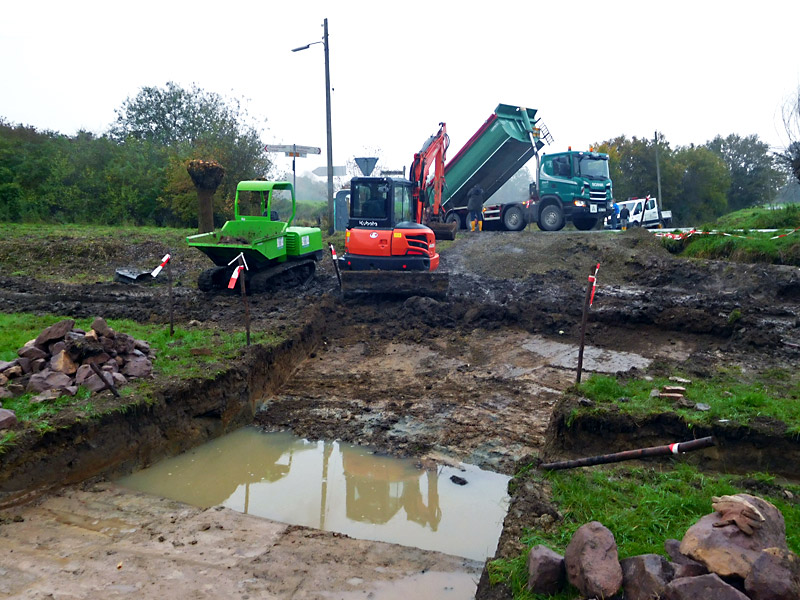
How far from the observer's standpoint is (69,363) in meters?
6.15

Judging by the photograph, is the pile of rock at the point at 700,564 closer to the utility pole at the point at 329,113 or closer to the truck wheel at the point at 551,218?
the truck wheel at the point at 551,218

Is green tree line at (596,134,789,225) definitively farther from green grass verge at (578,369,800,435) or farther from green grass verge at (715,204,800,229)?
green grass verge at (578,369,800,435)

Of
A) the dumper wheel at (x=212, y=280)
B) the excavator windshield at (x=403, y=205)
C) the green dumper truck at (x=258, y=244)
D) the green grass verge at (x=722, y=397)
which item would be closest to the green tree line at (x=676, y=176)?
the excavator windshield at (x=403, y=205)

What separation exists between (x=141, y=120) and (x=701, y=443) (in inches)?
1352

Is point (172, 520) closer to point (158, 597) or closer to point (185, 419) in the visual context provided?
point (158, 597)

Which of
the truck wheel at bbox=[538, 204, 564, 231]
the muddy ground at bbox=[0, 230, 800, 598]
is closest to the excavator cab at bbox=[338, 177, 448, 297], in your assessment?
the muddy ground at bbox=[0, 230, 800, 598]

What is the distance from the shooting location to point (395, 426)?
6.64 meters

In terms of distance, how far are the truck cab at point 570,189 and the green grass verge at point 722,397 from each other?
12.2 m

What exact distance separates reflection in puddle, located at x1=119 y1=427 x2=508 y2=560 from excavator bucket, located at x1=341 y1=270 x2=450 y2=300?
5.26 m

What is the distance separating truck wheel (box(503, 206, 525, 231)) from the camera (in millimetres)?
19438

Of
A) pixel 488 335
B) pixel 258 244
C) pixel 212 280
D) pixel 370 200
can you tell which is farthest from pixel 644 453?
pixel 212 280

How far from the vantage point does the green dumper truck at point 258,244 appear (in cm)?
1155

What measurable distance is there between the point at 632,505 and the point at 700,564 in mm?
1181

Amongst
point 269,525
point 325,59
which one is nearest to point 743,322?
point 269,525
